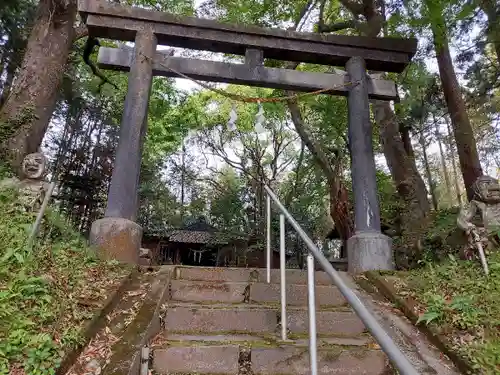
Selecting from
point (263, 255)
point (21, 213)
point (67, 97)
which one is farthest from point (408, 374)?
point (263, 255)

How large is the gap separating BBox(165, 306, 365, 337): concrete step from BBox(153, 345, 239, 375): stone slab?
47 cm

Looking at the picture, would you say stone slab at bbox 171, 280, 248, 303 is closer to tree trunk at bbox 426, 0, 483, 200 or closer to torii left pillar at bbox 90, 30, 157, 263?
torii left pillar at bbox 90, 30, 157, 263

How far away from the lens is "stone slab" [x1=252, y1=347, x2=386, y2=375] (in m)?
2.61

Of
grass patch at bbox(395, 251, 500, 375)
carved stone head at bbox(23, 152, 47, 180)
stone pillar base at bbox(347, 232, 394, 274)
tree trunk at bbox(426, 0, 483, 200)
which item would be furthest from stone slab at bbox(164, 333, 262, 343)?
tree trunk at bbox(426, 0, 483, 200)

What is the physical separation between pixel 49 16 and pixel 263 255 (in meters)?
9.58

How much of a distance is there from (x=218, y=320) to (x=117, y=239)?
1882mm

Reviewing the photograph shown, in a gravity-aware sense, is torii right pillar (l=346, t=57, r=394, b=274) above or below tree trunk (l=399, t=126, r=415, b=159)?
below

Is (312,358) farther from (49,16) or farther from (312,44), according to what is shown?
(49,16)

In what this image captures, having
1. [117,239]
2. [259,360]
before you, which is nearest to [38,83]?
[117,239]

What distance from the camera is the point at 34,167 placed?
4316 mm

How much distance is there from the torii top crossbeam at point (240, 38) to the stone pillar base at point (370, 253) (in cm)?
289

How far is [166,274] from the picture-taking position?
3.80 metres

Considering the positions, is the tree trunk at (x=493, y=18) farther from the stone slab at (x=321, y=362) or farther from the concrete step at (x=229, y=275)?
the stone slab at (x=321, y=362)

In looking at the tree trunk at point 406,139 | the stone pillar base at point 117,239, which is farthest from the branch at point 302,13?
the stone pillar base at point 117,239
